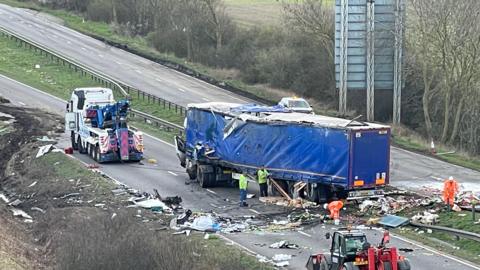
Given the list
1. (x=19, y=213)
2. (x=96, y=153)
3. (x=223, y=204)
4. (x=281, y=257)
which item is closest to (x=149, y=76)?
(x=96, y=153)

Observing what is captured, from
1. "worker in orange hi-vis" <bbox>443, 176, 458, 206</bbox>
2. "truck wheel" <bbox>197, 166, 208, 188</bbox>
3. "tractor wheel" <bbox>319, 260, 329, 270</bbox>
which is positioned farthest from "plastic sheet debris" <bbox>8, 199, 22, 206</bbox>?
"tractor wheel" <bbox>319, 260, 329, 270</bbox>

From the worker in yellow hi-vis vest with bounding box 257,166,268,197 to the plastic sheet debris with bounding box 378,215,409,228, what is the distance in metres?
5.74

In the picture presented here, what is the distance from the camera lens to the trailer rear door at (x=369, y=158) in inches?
1244

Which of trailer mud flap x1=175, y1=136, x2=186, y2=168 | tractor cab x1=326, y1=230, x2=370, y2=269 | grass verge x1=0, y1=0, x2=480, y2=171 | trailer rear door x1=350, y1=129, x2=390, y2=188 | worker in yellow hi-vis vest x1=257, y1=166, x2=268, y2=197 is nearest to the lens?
tractor cab x1=326, y1=230, x2=370, y2=269

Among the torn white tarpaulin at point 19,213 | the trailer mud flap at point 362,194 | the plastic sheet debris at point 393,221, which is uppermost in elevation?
the trailer mud flap at point 362,194

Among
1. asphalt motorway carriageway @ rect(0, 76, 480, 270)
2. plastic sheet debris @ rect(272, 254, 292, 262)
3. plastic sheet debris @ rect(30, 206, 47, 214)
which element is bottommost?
plastic sheet debris @ rect(30, 206, 47, 214)

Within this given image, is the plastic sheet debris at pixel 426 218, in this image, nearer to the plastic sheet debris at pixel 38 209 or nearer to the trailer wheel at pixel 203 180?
the trailer wheel at pixel 203 180

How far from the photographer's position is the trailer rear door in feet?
104

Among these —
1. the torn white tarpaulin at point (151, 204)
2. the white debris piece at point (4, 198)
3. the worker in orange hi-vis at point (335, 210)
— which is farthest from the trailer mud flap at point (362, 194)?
the white debris piece at point (4, 198)

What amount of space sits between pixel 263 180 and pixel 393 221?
21.2ft

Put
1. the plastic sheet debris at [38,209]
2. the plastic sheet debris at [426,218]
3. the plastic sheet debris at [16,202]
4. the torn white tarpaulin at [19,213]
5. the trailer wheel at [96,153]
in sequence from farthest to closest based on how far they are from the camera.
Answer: the trailer wheel at [96,153], the plastic sheet debris at [16,202], the torn white tarpaulin at [19,213], the plastic sheet debris at [38,209], the plastic sheet debris at [426,218]

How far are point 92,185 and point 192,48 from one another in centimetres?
4061

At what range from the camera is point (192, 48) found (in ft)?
252

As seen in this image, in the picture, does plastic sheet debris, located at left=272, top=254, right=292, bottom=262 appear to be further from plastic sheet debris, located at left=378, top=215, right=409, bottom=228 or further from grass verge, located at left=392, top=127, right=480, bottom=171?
grass verge, located at left=392, top=127, right=480, bottom=171
